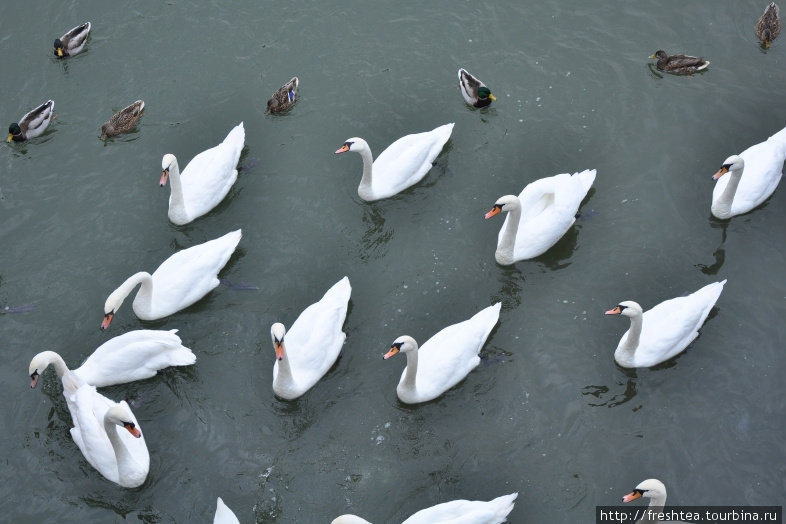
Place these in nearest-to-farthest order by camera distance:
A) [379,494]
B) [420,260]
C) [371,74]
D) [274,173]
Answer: [379,494] < [420,260] < [274,173] < [371,74]

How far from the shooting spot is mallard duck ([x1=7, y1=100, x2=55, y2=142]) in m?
17.8

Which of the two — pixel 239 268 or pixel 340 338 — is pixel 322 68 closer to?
pixel 239 268

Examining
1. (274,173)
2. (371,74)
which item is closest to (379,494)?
(274,173)

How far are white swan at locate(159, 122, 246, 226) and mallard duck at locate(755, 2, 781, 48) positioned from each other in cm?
1006

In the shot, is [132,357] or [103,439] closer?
[103,439]

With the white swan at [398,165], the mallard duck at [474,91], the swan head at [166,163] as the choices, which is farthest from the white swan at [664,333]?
the swan head at [166,163]

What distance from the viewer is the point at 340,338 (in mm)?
14586

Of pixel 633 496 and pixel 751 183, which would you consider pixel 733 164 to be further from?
pixel 633 496

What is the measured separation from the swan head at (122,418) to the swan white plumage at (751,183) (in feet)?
32.4

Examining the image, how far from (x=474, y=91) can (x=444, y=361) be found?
6.01 meters

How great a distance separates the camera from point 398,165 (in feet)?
54.6

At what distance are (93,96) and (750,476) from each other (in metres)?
13.5

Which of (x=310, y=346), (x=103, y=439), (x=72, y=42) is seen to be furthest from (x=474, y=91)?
(x=103, y=439)

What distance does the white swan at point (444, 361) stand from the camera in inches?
546
